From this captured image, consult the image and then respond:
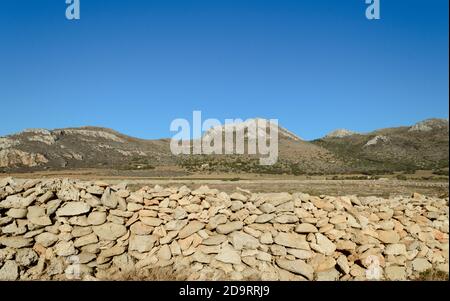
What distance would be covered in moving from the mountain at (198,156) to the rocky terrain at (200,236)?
172 ft

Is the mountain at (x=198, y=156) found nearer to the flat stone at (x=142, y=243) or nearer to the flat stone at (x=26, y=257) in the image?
the flat stone at (x=142, y=243)

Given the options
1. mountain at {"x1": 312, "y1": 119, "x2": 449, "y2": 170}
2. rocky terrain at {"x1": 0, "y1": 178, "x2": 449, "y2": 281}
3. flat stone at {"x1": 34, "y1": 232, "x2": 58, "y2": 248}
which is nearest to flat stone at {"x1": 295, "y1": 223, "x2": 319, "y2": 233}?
rocky terrain at {"x1": 0, "y1": 178, "x2": 449, "y2": 281}

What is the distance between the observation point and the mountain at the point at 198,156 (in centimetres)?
7156

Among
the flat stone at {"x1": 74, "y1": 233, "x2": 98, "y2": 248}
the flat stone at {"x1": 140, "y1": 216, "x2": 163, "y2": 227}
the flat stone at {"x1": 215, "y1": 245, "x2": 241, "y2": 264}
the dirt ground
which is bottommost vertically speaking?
the dirt ground

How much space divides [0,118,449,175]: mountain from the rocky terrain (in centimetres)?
5257

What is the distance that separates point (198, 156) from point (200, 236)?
76.6 metres

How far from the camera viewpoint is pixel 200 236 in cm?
1029

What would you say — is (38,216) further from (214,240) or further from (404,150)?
(404,150)

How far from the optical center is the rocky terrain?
31.7 feet

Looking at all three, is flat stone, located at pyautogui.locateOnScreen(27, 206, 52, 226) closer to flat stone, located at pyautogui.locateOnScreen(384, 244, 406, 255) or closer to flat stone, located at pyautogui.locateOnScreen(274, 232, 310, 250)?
flat stone, located at pyautogui.locateOnScreen(274, 232, 310, 250)


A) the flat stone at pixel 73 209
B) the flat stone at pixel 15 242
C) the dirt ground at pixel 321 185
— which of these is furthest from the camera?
the dirt ground at pixel 321 185

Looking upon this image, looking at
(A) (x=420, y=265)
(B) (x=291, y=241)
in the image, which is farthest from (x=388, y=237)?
(B) (x=291, y=241)

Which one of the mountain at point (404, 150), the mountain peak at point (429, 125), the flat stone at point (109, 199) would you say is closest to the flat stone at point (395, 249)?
the flat stone at point (109, 199)

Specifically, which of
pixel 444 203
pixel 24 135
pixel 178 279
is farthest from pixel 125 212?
pixel 24 135
